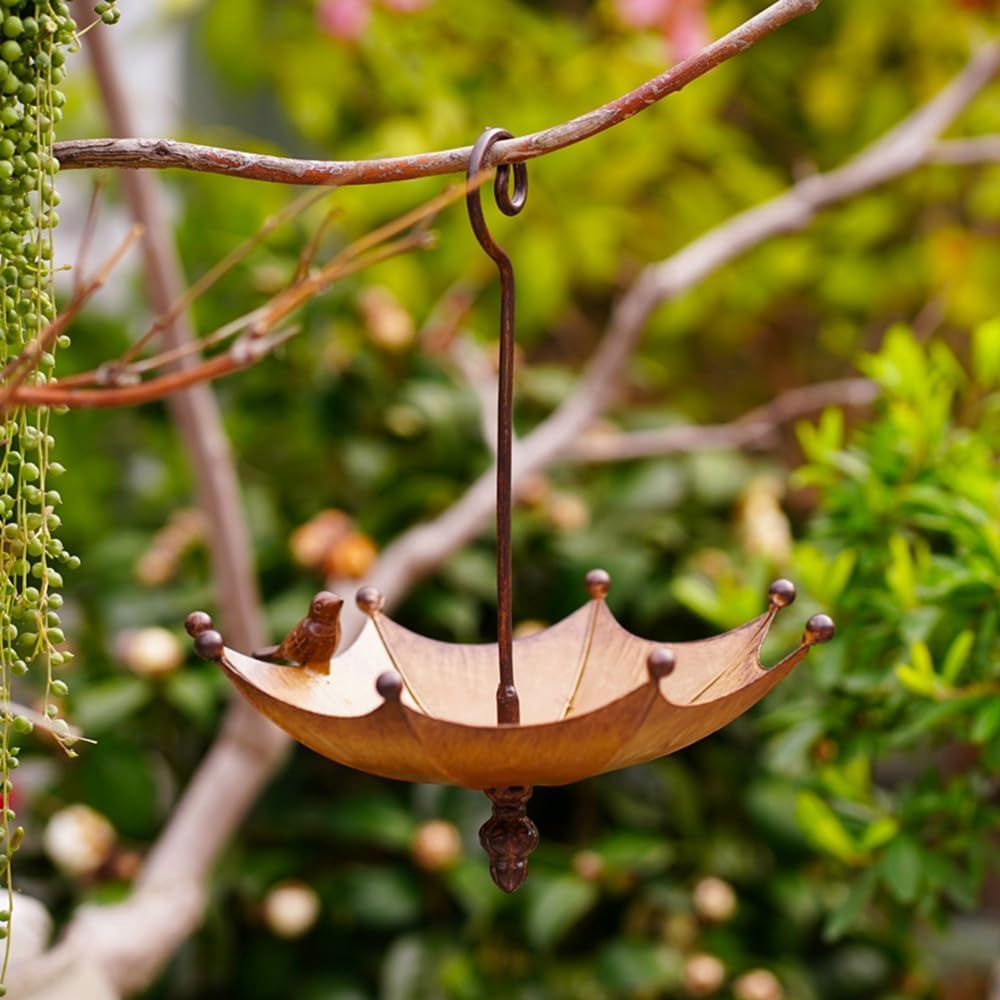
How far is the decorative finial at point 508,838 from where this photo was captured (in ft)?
2.41

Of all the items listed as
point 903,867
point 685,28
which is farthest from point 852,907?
point 685,28

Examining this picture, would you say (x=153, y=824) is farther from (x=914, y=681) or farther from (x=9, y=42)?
(x=9, y=42)

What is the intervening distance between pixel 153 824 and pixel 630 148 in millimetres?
1396

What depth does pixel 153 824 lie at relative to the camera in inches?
73.4

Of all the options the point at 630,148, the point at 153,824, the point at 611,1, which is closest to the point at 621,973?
the point at 153,824

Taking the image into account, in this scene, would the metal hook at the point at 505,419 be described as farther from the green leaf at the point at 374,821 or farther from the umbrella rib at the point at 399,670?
the green leaf at the point at 374,821

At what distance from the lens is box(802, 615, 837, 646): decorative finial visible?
2.34 feet

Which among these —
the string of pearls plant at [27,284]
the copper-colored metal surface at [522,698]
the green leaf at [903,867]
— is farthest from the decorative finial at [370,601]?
the green leaf at [903,867]

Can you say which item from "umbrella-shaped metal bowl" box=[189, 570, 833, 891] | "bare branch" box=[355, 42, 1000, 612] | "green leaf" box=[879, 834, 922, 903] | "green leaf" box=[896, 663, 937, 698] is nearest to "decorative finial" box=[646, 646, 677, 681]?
"umbrella-shaped metal bowl" box=[189, 570, 833, 891]

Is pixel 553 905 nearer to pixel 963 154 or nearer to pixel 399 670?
pixel 399 670

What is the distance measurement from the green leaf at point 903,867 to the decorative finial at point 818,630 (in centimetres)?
54

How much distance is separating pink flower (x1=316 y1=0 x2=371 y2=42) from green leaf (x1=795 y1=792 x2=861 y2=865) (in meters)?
1.47

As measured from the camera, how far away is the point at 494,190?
0.71m

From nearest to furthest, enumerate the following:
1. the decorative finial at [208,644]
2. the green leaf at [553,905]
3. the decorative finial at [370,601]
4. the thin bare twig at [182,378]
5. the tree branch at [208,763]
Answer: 1. the thin bare twig at [182,378]
2. the decorative finial at [208,644]
3. the decorative finial at [370,601]
4. the tree branch at [208,763]
5. the green leaf at [553,905]
